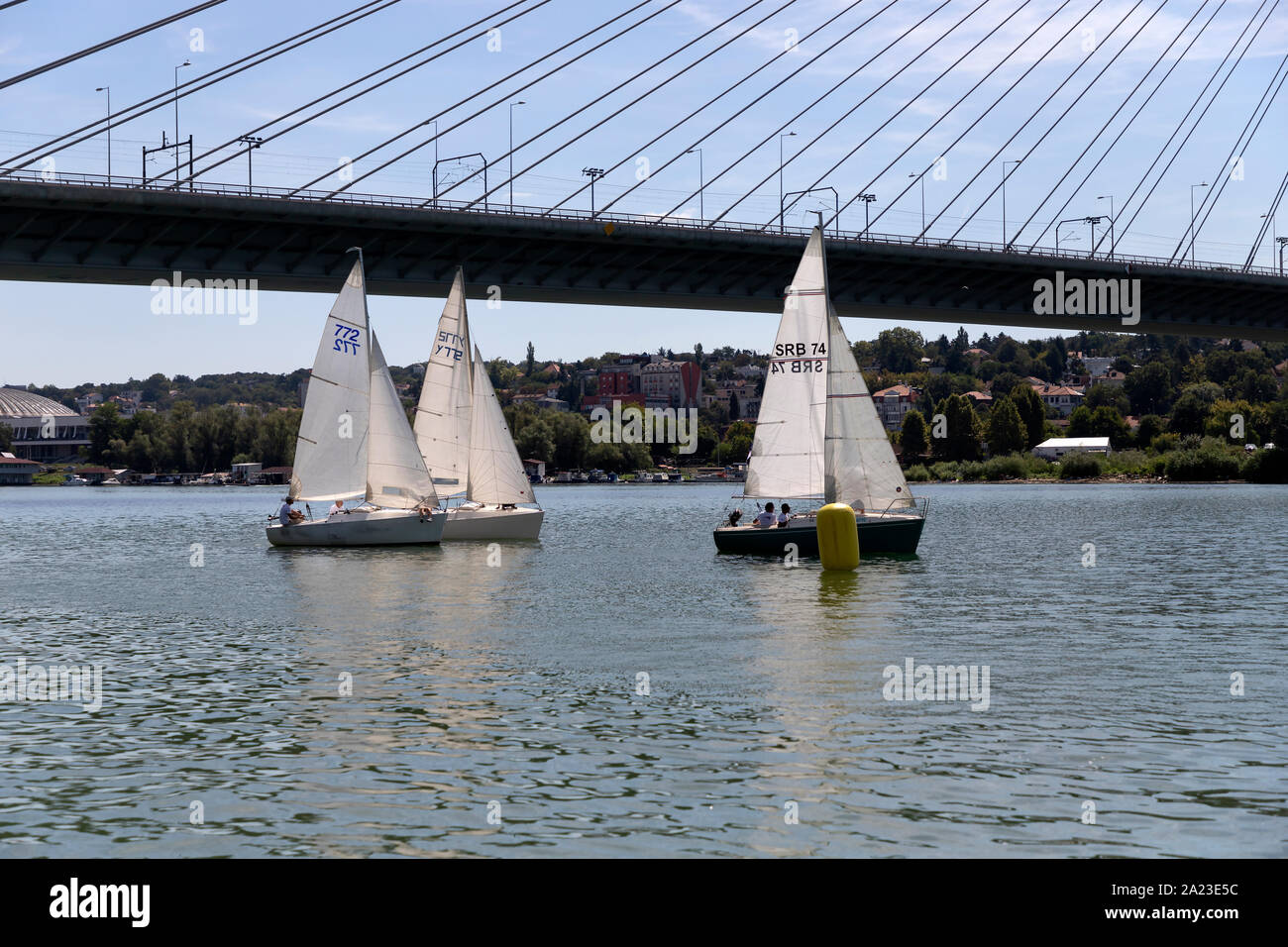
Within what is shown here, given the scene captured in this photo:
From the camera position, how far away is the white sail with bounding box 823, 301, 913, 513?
45656mm

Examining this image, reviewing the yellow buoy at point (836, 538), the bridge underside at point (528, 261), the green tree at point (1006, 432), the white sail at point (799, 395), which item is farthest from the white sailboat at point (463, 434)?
the green tree at point (1006, 432)

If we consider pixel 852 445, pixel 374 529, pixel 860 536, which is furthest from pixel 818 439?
pixel 374 529

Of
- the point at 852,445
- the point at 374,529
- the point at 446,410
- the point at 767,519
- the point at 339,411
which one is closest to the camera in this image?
the point at 852,445

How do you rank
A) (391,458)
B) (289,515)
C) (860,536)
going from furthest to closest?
(289,515) < (391,458) < (860,536)

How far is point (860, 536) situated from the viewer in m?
45.8

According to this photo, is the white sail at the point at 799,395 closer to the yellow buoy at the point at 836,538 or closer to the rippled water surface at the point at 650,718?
the yellow buoy at the point at 836,538

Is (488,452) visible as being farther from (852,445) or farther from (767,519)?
(852,445)

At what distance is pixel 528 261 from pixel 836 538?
3704cm

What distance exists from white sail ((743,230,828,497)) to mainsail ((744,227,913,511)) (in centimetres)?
3

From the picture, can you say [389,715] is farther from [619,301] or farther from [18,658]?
[619,301]

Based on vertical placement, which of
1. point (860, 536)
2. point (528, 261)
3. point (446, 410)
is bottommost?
point (860, 536)
